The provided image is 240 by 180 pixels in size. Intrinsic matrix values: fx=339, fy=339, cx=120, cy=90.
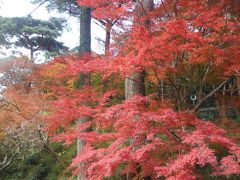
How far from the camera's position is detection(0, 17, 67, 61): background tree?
18620 mm

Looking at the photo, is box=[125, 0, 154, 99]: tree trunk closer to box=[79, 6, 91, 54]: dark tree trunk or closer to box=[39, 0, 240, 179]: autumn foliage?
box=[39, 0, 240, 179]: autumn foliage

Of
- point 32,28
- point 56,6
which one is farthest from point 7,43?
point 56,6

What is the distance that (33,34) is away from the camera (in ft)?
65.0

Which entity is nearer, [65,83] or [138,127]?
[138,127]

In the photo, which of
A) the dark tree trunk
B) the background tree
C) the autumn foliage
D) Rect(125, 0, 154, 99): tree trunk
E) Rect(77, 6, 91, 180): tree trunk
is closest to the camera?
the autumn foliage

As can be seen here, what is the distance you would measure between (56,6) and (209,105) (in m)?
6.37

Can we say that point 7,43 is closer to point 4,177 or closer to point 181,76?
point 4,177

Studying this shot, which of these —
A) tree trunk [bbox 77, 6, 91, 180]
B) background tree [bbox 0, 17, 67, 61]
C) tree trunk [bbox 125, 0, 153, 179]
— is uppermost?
background tree [bbox 0, 17, 67, 61]

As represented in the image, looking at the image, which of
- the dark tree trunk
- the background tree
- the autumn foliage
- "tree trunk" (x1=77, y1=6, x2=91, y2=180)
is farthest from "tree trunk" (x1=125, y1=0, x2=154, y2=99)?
the background tree

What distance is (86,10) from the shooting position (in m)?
8.73

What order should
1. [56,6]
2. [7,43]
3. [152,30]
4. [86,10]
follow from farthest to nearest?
[7,43] → [56,6] → [86,10] → [152,30]

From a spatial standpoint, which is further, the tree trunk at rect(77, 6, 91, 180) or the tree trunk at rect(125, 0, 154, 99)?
the tree trunk at rect(77, 6, 91, 180)

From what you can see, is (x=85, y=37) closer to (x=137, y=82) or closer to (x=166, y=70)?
(x=137, y=82)

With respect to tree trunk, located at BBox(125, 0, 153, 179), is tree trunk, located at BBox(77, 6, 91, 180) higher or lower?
higher
